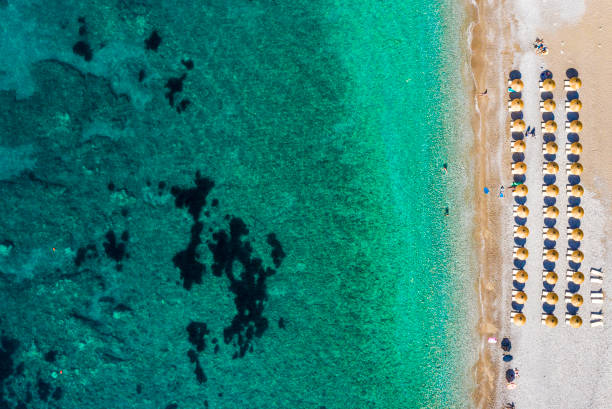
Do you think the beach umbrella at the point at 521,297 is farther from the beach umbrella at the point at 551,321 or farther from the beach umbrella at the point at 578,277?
the beach umbrella at the point at 578,277

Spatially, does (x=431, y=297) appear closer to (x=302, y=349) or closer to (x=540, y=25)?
(x=302, y=349)

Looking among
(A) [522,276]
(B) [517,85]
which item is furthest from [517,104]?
(A) [522,276]

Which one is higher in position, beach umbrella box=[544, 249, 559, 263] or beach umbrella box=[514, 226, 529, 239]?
beach umbrella box=[514, 226, 529, 239]

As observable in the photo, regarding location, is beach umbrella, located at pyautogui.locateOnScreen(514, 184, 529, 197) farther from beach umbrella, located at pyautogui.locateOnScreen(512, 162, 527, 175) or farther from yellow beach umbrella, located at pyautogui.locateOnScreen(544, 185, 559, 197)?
yellow beach umbrella, located at pyautogui.locateOnScreen(544, 185, 559, 197)

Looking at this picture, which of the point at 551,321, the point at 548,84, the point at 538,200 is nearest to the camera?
the point at 551,321

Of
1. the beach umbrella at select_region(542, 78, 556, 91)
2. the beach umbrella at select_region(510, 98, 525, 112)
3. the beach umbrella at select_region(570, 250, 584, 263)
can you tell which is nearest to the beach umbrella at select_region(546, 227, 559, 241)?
the beach umbrella at select_region(570, 250, 584, 263)

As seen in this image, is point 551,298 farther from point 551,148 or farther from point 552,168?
point 551,148
